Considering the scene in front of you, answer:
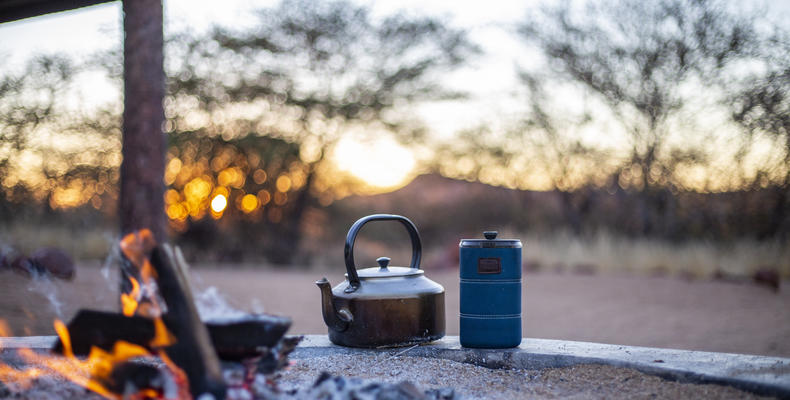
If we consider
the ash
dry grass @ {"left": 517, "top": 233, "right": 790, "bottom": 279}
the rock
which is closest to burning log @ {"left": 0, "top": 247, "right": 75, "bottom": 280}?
the rock

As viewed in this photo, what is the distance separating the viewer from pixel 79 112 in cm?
1141

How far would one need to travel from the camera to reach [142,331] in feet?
6.17

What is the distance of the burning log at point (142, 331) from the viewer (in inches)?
73.7

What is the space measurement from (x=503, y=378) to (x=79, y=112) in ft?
36.8

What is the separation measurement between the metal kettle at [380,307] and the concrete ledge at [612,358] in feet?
0.26

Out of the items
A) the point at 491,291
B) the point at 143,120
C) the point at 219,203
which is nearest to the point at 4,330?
the point at 143,120

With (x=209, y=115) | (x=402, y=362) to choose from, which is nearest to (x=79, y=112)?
(x=209, y=115)

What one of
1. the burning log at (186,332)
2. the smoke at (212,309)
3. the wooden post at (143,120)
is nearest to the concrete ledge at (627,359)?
the smoke at (212,309)

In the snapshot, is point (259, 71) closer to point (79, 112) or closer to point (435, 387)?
point (79, 112)

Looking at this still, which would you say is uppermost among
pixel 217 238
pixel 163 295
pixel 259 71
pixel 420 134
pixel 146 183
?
pixel 259 71

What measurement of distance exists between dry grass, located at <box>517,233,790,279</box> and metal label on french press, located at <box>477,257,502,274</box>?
267 inches

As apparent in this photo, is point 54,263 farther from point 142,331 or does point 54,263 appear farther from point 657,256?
point 657,256

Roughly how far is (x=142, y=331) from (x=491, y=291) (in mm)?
1384

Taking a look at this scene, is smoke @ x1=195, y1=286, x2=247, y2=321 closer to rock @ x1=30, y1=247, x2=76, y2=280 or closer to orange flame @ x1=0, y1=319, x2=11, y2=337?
orange flame @ x1=0, y1=319, x2=11, y2=337
